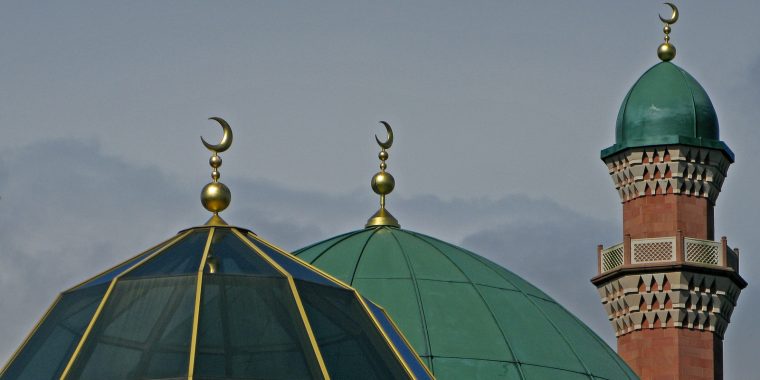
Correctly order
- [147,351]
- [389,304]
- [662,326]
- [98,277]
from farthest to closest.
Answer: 1. [662,326]
2. [389,304]
3. [98,277]
4. [147,351]

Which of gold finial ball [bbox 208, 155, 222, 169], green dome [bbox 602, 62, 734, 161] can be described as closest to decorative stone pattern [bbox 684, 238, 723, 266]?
green dome [bbox 602, 62, 734, 161]

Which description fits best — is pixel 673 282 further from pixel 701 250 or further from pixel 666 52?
pixel 666 52

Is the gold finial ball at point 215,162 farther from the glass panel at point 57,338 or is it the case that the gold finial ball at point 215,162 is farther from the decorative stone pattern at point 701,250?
the decorative stone pattern at point 701,250

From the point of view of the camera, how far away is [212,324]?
14.4 metres

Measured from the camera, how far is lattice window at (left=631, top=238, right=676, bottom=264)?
48875 millimetres

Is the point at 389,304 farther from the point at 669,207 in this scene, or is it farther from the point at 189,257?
the point at 669,207

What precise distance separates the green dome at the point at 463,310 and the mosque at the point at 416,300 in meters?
0.03

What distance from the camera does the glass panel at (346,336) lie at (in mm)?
14766

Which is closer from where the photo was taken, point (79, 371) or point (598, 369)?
point (79, 371)

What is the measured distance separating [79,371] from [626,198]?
120ft

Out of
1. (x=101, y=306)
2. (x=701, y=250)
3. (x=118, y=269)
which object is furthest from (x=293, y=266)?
(x=701, y=250)

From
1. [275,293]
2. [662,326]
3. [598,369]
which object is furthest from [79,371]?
[662,326]

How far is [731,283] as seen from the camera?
49.4 m

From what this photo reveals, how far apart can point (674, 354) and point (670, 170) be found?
4533mm
